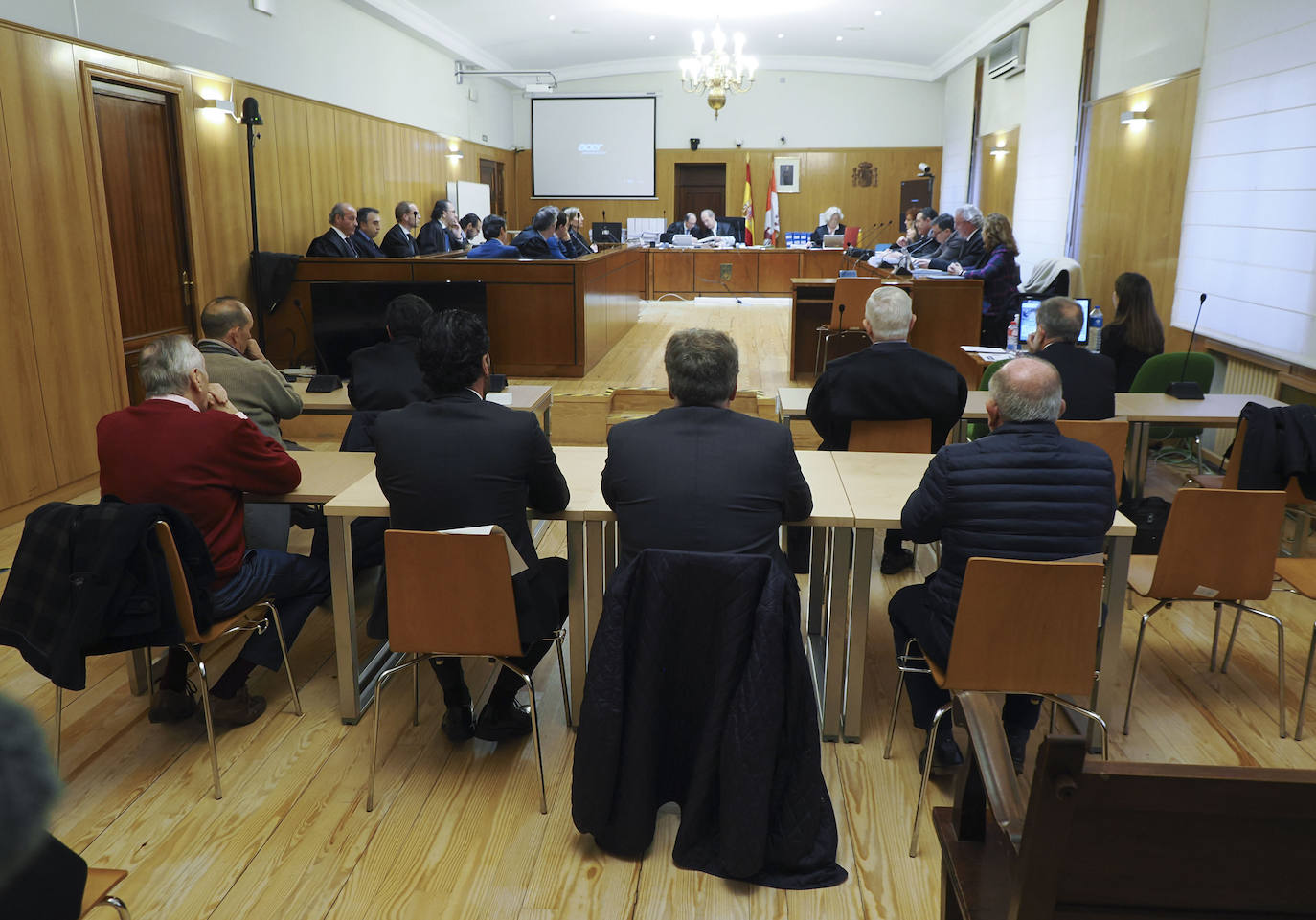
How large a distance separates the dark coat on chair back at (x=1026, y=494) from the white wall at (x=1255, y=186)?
11.4 feet

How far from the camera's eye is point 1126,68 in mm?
7562

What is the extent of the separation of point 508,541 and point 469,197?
11.8 m

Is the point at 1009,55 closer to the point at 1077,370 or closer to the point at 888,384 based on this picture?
the point at 1077,370

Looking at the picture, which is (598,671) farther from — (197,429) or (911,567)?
(911,567)

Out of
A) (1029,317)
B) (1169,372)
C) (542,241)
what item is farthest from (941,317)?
(542,241)

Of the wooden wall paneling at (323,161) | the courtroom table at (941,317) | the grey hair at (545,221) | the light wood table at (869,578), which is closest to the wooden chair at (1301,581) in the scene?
the light wood table at (869,578)

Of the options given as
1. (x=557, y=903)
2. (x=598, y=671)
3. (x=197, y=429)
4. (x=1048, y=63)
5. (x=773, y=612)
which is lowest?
(x=557, y=903)

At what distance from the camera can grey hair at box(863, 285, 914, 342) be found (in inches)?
137

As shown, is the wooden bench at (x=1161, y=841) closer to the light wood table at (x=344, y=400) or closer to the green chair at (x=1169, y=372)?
the light wood table at (x=344, y=400)

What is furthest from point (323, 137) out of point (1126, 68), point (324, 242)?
point (1126, 68)

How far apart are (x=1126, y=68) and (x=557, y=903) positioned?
7830mm

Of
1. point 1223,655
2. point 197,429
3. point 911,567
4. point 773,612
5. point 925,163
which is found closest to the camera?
point 773,612

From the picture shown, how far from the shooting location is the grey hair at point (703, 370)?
7.61 feet

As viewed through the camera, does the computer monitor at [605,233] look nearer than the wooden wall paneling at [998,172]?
No
